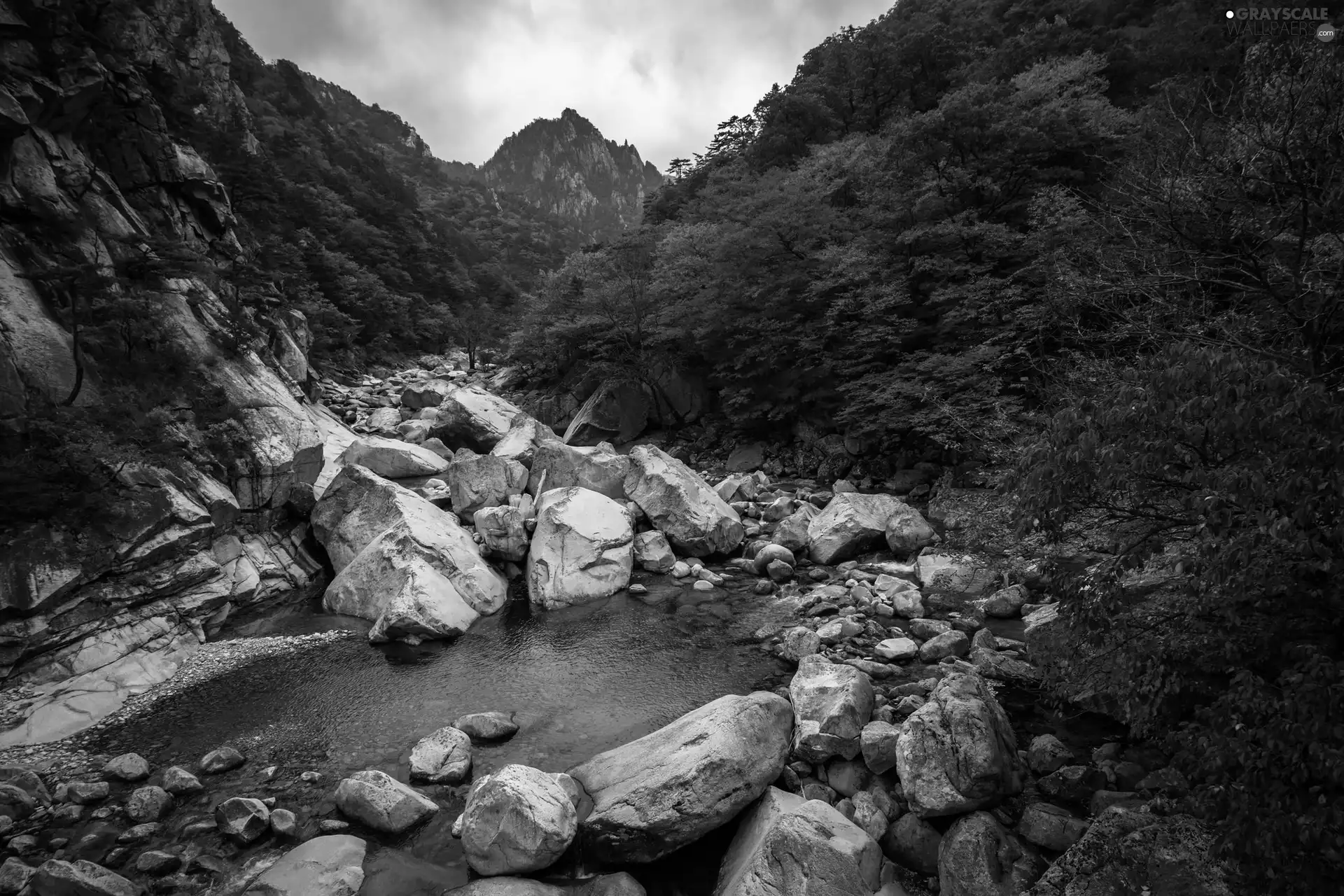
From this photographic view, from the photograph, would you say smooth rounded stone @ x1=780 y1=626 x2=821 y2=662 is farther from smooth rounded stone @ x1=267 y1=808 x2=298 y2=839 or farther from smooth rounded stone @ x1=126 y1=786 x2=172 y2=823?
smooth rounded stone @ x1=126 y1=786 x2=172 y2=823

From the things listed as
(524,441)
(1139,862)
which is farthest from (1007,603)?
(524,441)

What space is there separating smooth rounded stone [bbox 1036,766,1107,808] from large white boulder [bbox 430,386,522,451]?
18.7 m

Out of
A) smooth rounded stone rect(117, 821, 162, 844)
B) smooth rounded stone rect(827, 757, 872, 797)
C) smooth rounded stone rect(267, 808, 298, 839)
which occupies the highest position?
smooth rounded stone rect(117, 821, 162, 844)

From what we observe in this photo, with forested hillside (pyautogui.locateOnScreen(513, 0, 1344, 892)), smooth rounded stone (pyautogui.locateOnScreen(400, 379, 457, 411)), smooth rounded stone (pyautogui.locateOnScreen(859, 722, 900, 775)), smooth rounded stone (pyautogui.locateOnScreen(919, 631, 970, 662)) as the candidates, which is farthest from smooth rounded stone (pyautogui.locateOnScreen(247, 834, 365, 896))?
smooth rounded stone (pyautogui.locateOnScreen(400, 379, 457, 411))

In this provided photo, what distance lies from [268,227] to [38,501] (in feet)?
90.6

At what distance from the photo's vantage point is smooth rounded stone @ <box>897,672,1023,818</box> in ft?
18.3

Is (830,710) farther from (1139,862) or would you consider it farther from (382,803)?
(382,803)

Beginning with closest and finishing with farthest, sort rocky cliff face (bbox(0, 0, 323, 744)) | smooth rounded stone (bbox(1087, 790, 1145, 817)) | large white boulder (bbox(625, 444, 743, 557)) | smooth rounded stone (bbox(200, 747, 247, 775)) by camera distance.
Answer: smooth rounded stone (bbox(1087, 790, 1145, 817)) < smooth rounded stone (bbox(200, 747, 247, 775)) < rocky cliff face (bbox(0, 0, 323, 744)) < large white boulder (bbox(625, 444, 743, 557))

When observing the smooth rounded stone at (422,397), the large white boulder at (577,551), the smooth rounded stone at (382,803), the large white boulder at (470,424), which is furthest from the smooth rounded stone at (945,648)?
the smooth rounded stone at (422,397)

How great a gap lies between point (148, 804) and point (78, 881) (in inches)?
51.6

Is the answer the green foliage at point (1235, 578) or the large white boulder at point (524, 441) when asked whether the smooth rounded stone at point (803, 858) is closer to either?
the green foliage at point (1235, 578)

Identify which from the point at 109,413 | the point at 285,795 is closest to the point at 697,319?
the point at 109,413

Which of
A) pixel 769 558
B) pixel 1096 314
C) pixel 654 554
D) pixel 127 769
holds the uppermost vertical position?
pixel 1096 314

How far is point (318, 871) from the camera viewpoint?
576 centimetres
